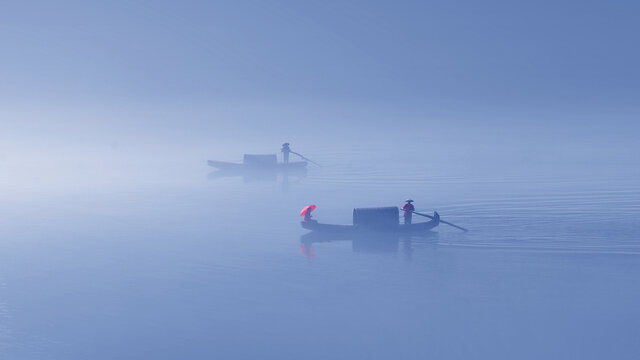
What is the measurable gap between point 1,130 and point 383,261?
A: 67003 mm

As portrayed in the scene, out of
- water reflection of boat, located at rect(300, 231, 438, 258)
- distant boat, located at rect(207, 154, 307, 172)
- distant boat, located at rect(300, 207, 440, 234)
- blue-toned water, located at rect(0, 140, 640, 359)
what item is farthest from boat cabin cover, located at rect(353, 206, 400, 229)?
distant boat, located at rect(207, 154, 307, 172)

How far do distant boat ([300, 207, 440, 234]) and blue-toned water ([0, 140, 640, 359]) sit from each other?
1.06 feet

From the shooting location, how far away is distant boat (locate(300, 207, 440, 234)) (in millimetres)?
19391

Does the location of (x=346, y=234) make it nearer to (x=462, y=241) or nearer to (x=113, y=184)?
(x=462, y=241)

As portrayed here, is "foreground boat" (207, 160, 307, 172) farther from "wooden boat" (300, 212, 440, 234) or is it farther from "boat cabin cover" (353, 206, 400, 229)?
"boat cabin cover" (353, 206, 400, 229)

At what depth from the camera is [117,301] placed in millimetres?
14688

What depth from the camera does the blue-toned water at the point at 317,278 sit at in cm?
1263

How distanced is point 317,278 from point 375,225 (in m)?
3.62

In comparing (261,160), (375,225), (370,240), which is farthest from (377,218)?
(261,160)

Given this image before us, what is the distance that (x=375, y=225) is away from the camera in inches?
763

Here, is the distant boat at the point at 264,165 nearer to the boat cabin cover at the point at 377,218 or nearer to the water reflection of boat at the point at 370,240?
the water reflection of boat at the point at 370,240

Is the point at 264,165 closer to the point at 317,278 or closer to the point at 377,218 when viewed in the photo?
the point at 377,218

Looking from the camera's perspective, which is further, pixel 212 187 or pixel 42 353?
pixel 212 187

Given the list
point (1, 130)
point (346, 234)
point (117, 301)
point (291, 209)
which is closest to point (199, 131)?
point (1, 130)
